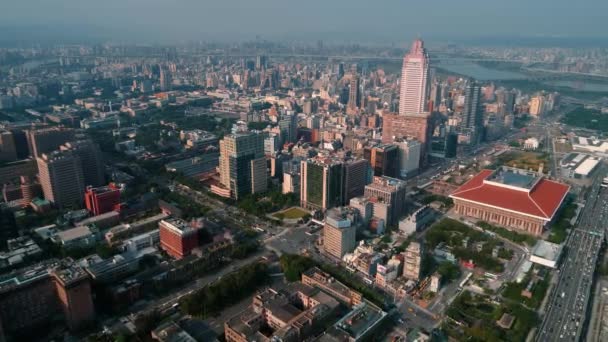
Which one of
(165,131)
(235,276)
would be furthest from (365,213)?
(165,131)

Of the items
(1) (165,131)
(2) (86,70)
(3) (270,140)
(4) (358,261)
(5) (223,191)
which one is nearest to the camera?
(4) (358,261)

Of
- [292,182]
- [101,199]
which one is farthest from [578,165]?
[101,199]

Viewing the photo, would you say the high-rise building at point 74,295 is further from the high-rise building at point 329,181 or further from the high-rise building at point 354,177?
the high-rise building at point 354,177

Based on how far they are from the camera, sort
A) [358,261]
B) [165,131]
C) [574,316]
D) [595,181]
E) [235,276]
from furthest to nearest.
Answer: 1. [165,131]
2. [595,181]
3. [358,261]
4. [235,276]
5. [574,316]

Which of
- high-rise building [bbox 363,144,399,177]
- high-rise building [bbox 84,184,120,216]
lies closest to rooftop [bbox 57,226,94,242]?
high-rise building [bbox 84,184,120,216]

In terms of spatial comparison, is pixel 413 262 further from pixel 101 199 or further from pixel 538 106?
pixel 538 106

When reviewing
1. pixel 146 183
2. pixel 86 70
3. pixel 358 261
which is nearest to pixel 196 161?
pixel 146 183

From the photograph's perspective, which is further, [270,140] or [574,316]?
[270,140]

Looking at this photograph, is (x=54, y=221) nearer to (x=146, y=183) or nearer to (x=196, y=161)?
(x=146, y=183)

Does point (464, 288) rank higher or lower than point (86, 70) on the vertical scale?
lower

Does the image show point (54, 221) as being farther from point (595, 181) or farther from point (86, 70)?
point (86, 70)
